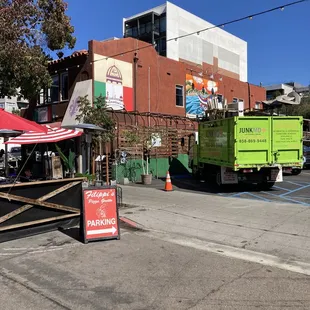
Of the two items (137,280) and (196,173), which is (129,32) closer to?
(196,173)

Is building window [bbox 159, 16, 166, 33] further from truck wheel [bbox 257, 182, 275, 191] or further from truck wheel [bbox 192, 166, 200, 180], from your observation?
truck wheel [bbox 257, 182, 275, 191]

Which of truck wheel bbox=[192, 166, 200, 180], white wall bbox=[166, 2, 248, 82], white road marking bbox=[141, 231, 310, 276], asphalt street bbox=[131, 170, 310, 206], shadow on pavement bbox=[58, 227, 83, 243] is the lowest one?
white road marking bbox=[141, 231, 310, 276]

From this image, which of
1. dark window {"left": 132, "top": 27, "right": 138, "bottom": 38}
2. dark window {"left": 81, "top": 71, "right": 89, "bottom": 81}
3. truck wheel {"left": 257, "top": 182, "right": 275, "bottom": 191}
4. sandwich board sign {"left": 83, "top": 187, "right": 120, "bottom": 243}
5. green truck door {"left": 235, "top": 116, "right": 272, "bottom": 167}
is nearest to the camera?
sandwich board sign {"left": 83, "top": 187, "right": 120, "bottom": 243}

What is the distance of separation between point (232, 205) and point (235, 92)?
21187 millimetres

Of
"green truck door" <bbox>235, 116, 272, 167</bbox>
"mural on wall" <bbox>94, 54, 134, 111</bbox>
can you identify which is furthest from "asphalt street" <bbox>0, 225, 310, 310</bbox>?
"mural on wall" <bbox>94, 54, 134, 111</bbox>

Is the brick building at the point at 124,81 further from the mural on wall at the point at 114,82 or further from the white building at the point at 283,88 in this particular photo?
the white building at the point at 283,88

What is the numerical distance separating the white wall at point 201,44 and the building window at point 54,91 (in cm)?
3230

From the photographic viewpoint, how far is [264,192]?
13.3 metres

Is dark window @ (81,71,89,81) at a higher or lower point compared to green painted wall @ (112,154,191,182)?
higher

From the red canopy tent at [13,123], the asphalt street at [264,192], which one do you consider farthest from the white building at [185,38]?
the red canopy tent at [13,123]

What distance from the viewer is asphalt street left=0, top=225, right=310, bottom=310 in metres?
4.11

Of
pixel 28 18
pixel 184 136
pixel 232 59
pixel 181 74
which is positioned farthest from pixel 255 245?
pixel 232 59

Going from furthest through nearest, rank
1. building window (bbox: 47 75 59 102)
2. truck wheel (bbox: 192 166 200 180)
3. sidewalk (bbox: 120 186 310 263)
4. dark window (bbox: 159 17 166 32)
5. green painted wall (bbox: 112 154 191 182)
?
dark window (bbox: 159 17 166 32) < building window (bbox: 47 75 59 102) < truck wheel (bbox: 192 166 200 180) < green painted wall (bbox: 112 154 191 182) < sidewalk (bbox: 120 186 310 263)

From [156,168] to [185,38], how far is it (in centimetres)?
3886
